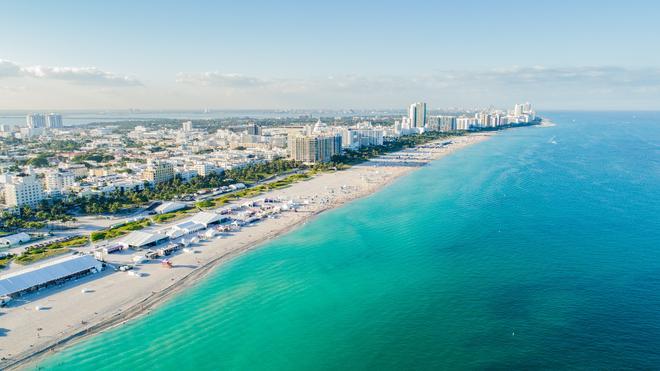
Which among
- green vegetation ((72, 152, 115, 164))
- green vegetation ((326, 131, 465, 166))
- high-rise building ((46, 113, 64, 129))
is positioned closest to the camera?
green vegetation ((72, 152, 115, 164))

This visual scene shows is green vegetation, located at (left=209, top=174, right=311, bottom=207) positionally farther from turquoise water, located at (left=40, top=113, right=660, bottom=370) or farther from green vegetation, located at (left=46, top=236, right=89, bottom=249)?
green vegetation, located at (left=46, top=236, right=89, bottom=249)

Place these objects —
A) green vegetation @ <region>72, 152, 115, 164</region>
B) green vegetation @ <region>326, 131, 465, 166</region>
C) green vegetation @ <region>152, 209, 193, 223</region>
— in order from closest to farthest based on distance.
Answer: green vegetation @ <region>152, 209, 193, 223</region>, green vegetation @ <region>72, 152, 115, 164</region>, green vegetation @ <region>326, 131, 465, 166</region>

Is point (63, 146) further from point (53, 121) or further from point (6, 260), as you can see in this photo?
point (53, 121)

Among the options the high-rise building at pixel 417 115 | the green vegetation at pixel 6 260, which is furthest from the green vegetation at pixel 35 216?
the high-rise building at pixel 417 115

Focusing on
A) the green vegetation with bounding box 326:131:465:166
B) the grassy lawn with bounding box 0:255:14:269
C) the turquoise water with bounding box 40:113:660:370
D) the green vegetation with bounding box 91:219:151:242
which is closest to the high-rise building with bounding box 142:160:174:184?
the green vegetation with bounding box 91:219:151:242

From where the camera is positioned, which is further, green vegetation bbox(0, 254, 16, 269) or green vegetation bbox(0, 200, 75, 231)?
green vegetation bbox(0, 200, 75, 231)

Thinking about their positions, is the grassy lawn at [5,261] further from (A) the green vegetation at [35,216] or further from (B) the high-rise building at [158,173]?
(B) the high-rise building at [158,173]

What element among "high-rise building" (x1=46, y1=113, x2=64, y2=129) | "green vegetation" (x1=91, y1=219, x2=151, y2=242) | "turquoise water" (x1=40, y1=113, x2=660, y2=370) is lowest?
"turquoise water" (x1=40, y1=113, x2=660, y2=370)
